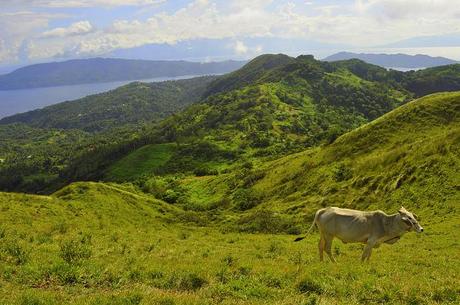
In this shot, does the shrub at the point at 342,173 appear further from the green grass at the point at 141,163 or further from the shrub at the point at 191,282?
the green grass at the point at 141,163

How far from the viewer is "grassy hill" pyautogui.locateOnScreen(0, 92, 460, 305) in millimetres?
12203

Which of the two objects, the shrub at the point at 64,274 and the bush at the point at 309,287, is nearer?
the bush at the point at 309,287

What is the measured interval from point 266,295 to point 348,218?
694 cm

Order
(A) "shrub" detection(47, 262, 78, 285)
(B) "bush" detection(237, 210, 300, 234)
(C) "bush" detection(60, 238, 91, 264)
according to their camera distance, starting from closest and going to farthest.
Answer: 1. (A) "shrub" detection(47, 262, 78, 285)
2. (C) "bush" detection(60, 238, 91, 264)
3. (B) "bush" detection(237, 210, 300, 234)

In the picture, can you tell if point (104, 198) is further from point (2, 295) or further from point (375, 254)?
point (2, 295)

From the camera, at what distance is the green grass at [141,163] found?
161m

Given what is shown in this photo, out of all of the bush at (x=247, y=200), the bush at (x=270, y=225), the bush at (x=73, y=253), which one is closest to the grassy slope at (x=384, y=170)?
the bush at (x=247, y=200)

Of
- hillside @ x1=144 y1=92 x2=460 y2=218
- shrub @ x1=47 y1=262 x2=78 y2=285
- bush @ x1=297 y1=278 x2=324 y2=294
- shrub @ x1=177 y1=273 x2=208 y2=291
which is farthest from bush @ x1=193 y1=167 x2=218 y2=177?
bush @ x1=297 y1=278 x2=324 y2=294

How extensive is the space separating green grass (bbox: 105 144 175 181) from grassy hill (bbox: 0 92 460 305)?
84009mm

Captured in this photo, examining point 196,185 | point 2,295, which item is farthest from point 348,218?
point 196,185

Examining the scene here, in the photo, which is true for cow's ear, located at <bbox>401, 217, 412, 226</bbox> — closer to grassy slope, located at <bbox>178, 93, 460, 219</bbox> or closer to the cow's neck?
the cow's neck

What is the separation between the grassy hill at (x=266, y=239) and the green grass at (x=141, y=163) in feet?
276

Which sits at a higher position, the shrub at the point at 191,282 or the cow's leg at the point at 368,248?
the shrub at the point at 191,282

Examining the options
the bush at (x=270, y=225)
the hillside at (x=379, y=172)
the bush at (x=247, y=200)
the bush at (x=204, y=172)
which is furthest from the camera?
the bush at (x=204, y=172)
